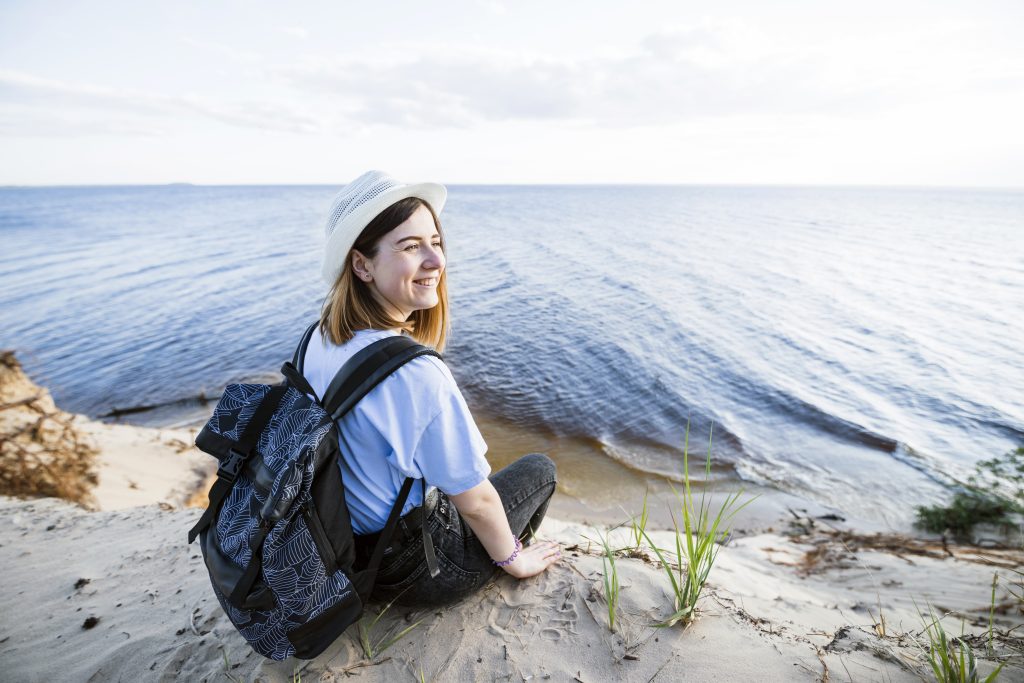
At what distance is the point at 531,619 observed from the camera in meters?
2.52

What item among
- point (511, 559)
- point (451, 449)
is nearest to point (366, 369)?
point (451, 449)

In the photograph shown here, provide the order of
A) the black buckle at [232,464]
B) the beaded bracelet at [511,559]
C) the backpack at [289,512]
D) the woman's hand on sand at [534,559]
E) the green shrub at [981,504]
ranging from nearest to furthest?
the backpack at [289,512], the black buckle at [232,464], the beaded bracelet at [511,559], the woman's hand on sand at [534,559], the green shrub at [981,504]

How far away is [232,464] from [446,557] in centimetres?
106

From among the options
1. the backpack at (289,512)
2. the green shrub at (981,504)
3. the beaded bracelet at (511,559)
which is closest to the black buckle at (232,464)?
the backpack at (289,512)

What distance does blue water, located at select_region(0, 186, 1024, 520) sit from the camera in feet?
24.3

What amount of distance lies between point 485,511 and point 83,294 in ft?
66.0

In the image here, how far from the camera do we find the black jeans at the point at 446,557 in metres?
2.19

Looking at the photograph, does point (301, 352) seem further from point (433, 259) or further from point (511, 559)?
point (511, 559)

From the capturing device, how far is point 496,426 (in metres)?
7.88

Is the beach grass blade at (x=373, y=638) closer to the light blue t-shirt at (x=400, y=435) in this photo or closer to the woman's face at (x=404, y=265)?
the light blue t-shirt at (x=400, y=435)

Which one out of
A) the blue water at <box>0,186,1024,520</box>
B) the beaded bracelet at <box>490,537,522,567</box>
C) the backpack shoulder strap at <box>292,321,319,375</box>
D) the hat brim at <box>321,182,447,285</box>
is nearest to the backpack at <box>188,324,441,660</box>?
the backpack shoulder strap at <box>292,321,319,375</box>

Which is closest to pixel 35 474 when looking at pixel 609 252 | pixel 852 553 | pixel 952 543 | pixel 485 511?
pixel 485 511

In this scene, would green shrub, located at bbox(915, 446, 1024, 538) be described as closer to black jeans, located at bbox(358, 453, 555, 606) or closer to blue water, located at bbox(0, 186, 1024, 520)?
blue water, located at bbox(0, 186, 1024, 520)

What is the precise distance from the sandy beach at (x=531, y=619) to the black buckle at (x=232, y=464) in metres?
1.03
